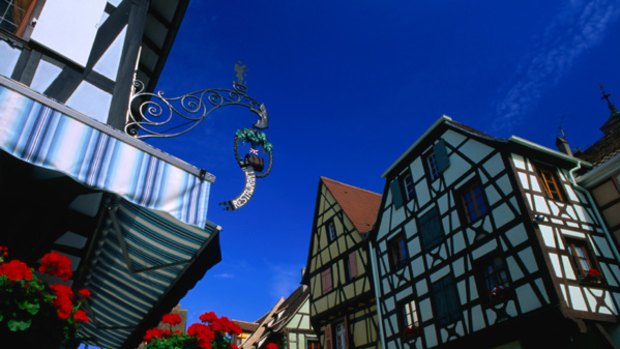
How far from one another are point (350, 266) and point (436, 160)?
638 cm

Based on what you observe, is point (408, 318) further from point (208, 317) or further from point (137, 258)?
point (208, 317)

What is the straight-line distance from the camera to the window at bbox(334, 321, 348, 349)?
1809 centimetres

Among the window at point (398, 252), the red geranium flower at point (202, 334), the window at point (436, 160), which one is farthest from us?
the window at point (398, 252)

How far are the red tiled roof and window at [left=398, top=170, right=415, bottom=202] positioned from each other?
2948mm

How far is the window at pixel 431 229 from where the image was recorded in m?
14.8

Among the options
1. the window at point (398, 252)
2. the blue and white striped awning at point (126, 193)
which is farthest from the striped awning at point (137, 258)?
the window at point (398, 252)

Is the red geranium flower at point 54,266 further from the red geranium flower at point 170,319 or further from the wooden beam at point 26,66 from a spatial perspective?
the wooden beam at point 26,66

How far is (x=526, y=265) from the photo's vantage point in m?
11.6

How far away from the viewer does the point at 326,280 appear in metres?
20.3

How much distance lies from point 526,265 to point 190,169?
1066 centimetres

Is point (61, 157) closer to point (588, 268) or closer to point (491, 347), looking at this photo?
point (491, 347)

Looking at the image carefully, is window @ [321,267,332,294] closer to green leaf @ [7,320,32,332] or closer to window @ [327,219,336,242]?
window @ [327,219,336,242]

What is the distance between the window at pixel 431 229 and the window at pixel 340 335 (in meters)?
5.63

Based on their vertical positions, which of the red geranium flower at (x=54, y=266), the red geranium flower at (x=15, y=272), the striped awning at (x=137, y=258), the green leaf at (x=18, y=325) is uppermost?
the striped awning at (x=137, y=258)
